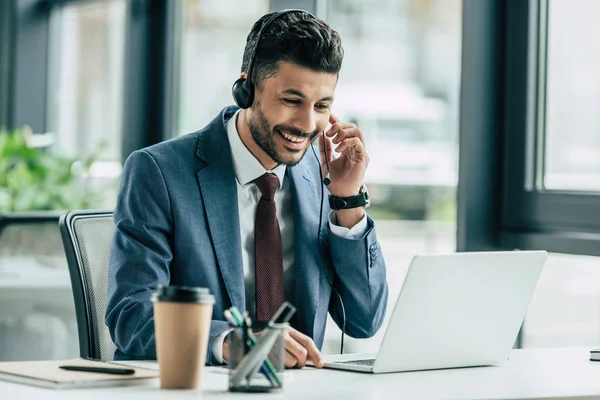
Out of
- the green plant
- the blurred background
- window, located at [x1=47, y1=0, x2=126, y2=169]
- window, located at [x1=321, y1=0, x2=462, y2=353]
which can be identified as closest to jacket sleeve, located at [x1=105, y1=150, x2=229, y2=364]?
the blurred background

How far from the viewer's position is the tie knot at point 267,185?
7.06 feet

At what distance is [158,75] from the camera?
4559mm

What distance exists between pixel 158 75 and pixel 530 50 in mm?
2044

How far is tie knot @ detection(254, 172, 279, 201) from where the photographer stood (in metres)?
2.15

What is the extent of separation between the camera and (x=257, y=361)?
1.48 metres

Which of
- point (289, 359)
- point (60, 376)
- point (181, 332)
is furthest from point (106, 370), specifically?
point (289, 359)

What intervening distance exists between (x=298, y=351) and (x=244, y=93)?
65 centimetres

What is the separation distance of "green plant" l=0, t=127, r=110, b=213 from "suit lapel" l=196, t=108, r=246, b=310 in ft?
8.03

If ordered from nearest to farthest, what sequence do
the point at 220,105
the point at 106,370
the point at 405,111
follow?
the point at 106,370
the point at 405,111
the point at 220,105

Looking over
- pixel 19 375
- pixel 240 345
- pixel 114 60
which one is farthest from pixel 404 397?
pixel 114 60

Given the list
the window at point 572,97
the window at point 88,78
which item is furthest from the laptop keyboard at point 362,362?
the window at point 88,78

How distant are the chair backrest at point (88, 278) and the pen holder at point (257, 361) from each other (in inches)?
28.3

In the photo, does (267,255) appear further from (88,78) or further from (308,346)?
(88,78)

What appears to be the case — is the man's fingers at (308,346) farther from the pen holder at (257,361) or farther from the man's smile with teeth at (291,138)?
the man's smile with teeth at (291,138)
